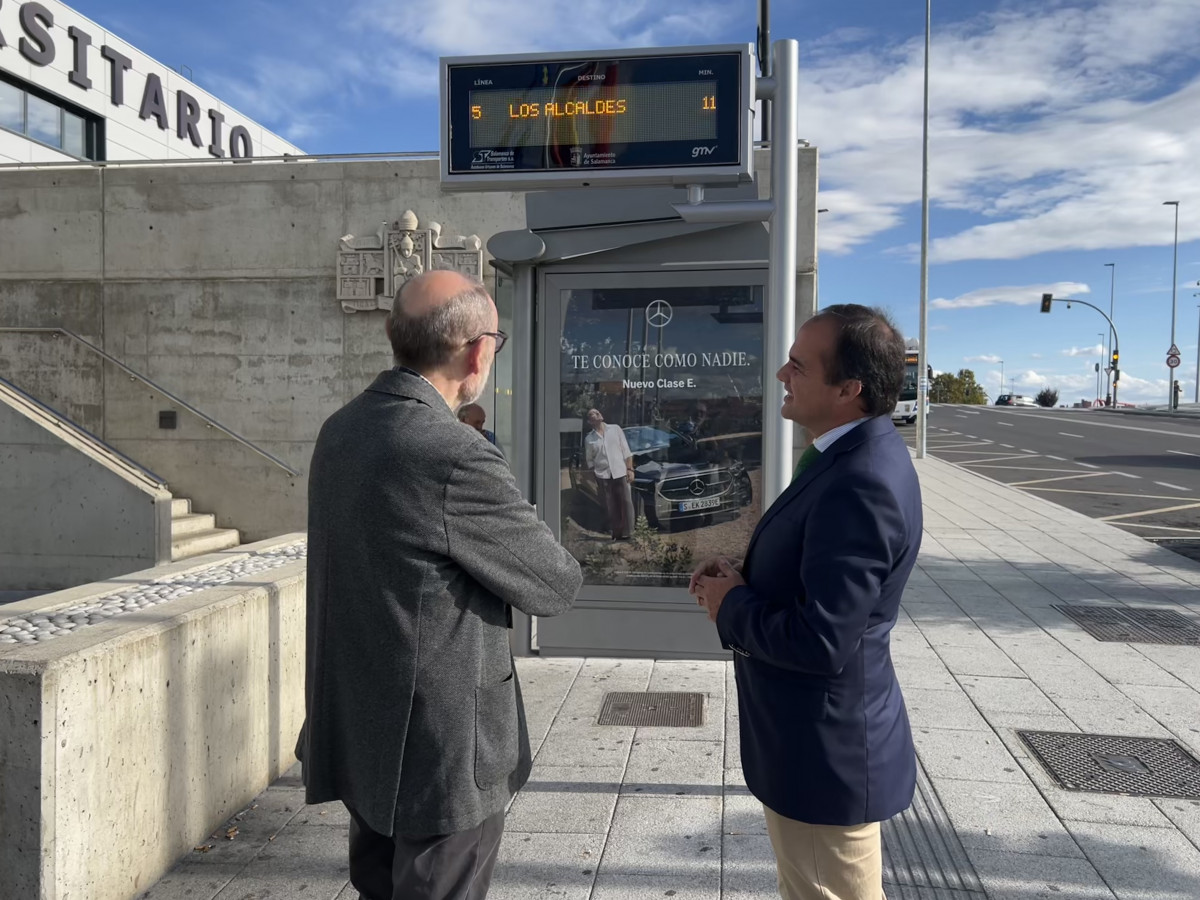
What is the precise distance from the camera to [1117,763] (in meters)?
4.16

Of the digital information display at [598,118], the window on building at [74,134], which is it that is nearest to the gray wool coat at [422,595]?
the digital information display at [598,118]

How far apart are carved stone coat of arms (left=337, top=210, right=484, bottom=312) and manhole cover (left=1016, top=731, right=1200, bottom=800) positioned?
24.4 feet

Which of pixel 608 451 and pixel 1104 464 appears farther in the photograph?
pixel 1104 464

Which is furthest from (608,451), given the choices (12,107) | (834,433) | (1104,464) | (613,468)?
(1104,464)

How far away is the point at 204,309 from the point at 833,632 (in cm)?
1042

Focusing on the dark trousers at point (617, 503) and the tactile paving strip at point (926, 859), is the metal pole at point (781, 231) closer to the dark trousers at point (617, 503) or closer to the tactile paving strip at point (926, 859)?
the tactile paving strip at point (926, 859)

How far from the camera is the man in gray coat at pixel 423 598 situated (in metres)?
1.82

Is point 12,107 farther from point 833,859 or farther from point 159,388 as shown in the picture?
point 833,859

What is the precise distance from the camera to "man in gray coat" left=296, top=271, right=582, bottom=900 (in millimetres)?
1823

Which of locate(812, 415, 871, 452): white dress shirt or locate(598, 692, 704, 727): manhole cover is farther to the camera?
locate(598, 692, 704, 727): manhole cover

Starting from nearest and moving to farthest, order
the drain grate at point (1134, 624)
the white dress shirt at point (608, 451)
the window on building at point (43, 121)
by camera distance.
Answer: the white dress shirt at point (608, 451)
the drain grate at point (1134, 624)
the window on building at point (43, 121)

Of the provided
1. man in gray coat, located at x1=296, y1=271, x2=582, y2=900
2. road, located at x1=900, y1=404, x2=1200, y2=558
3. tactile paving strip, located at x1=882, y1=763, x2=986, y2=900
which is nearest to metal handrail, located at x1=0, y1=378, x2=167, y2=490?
tactile paving strip, located at x1=882, y1=763, x2=986, y2=900

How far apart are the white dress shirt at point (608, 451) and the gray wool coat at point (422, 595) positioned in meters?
3.78

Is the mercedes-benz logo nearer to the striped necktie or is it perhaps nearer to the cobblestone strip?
the cobblestone strip
